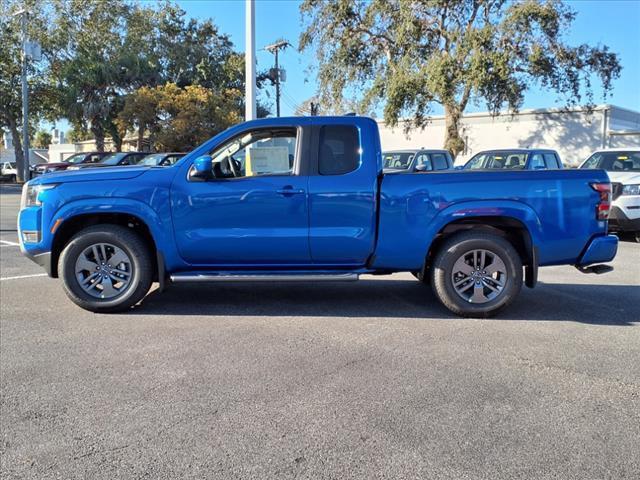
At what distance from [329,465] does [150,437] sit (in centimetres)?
108

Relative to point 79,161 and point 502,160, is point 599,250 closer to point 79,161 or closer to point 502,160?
point 502,160

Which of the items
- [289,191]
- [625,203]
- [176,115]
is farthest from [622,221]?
[176,115]

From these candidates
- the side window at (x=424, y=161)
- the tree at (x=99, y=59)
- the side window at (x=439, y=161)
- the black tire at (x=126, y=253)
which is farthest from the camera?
the tree at (x=99, y=59)

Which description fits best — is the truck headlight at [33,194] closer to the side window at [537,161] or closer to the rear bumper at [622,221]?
the rear bumper at [622,221]

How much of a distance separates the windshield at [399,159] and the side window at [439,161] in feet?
1.97

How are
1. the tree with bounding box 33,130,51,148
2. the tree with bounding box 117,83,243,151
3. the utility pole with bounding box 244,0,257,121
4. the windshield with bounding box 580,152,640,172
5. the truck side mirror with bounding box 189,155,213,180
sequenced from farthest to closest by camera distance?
the tree with bounding box 33,130,51,148
the tree with bounding box 117,83,243,151
the utility pole with bounding box 244,0,257,121
the windshield with bounding box 580,152,640,172
the truck side mirror with bounding box 189,155,213,180

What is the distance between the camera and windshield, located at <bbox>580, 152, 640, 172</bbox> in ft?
39.9

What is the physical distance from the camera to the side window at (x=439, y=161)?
1578 centimetres

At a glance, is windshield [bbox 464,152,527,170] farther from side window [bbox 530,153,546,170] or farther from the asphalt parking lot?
the asphalt parking lot

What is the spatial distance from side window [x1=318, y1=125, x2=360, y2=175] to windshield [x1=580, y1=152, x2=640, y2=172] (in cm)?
878

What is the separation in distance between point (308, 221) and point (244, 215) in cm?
65

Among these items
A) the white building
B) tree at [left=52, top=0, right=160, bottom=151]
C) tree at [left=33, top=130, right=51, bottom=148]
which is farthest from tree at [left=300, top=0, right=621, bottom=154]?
tree at [left=33, top=130, right=51, bottom=148]

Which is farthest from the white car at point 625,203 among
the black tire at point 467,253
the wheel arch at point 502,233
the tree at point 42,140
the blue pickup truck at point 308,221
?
the tree at point 42,140

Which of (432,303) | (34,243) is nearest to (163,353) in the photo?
(34,243)
